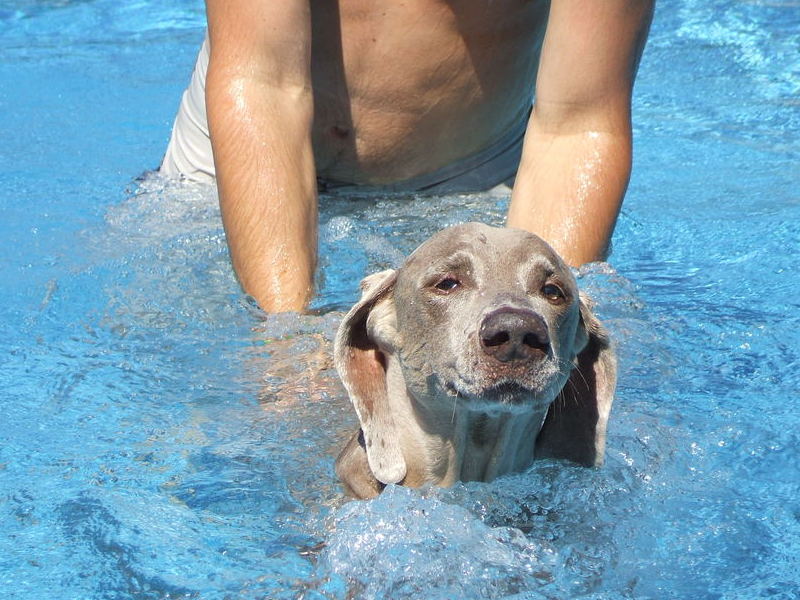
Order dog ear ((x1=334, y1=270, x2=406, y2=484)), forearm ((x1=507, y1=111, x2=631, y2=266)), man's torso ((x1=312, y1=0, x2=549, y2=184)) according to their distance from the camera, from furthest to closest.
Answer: man's torso ((x1=312, y1=0, x2=549, y2=184)) → forearm ((x1=507, y1=111, x2=631, y2=266)) → dog ear ((x1=334, y1=270, x2=406, y2=484))

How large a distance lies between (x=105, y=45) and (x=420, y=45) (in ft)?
19.8

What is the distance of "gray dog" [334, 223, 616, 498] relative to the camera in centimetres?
299

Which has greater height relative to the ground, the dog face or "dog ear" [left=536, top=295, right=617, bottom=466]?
the dog face

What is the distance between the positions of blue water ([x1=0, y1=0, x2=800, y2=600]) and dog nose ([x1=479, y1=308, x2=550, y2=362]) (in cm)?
60

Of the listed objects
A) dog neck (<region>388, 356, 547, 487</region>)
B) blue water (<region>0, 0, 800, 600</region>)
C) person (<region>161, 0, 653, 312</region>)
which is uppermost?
person (<region>161, 0, 653, 312</region>)

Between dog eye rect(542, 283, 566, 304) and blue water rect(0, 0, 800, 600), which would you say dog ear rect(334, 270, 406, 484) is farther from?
dog eye rect(542, 283, 566, 304)

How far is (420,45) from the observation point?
459 centimetres

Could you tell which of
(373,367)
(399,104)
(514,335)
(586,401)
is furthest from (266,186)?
(514,335)

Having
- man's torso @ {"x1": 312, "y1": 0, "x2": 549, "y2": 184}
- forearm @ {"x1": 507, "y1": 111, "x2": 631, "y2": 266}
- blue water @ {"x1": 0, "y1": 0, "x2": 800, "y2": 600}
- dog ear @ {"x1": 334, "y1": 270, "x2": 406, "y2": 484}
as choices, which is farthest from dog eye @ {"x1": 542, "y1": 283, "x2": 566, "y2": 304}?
man's torso @ {"x1": 312, "y1": 0, "x2": 549, "y2": 184}

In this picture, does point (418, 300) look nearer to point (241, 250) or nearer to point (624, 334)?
point (241, 250)

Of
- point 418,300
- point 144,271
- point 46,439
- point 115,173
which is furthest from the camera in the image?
point 115,173

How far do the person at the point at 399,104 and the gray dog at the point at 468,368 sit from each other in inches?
31.4

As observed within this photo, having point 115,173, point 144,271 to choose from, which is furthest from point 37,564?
point 115,173

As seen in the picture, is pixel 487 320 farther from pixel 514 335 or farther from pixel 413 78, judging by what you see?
pixel 413 78
